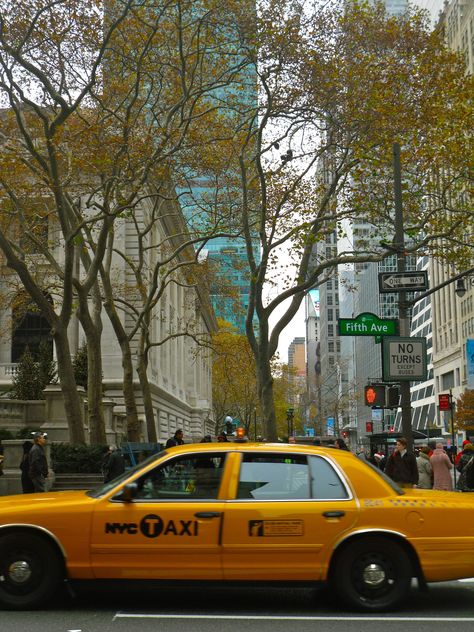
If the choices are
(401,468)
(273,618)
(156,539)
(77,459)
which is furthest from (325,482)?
(77,459)

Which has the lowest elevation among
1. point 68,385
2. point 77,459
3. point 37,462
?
point 77,459

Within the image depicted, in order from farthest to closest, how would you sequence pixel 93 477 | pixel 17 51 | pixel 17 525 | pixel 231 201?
pixel 231 201 → pixel 93 477 → pixel 17 51 → pixel 17 525

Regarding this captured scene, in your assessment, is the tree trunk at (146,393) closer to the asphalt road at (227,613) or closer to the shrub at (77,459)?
the shrub at (77,459)

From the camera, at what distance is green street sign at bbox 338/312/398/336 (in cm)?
1563

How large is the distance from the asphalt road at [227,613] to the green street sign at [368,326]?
288 inches

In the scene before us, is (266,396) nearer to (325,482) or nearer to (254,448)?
(254,448)

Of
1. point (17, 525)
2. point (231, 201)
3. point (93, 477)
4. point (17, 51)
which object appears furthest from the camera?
point (231, 201)

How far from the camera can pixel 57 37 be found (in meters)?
18.9

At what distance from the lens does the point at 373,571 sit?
765cm

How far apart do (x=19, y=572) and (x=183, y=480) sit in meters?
1.74

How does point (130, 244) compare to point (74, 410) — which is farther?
point (130, 244)

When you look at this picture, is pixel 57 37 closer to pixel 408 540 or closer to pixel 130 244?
pixel 408 540

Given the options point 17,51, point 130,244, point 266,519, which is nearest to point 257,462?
point 266,519

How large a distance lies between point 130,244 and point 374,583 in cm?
3448
